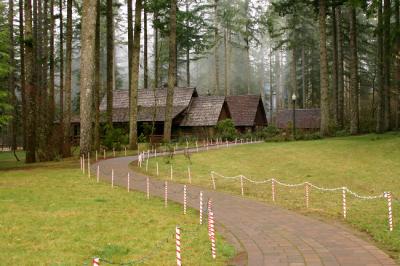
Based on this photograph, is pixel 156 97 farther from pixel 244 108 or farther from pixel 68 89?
pixel 68 89

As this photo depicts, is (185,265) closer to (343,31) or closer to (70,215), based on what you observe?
(70,215)

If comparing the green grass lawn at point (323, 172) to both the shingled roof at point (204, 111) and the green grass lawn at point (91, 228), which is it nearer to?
the green grass lawn at point (91, 228)

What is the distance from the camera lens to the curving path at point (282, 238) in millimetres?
8195

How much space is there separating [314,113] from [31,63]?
3940 centimetres

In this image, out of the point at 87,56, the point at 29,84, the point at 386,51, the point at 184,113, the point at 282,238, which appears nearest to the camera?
the point at 282,238

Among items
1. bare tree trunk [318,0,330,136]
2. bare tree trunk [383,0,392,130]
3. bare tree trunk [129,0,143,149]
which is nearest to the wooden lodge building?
bare tree trunk [129,0,143,149]

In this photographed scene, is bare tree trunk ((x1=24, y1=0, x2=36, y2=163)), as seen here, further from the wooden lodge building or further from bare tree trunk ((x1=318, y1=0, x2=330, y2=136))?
bare tree trunk ((x1=318, y1=0, x2=330, y2=136))

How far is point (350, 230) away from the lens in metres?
10.8

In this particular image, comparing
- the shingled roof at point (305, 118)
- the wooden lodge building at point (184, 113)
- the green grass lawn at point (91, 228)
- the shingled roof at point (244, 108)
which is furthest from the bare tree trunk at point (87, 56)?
the shingled roof at point (305, 118)

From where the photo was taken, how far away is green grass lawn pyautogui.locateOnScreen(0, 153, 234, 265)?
27.2 ft

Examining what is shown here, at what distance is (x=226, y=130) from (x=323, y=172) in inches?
922

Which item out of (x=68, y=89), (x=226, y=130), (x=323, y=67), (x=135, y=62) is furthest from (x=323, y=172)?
(x=226, y=130)

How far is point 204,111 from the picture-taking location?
48.9 meters

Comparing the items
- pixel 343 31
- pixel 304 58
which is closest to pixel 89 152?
pixel 343 31
